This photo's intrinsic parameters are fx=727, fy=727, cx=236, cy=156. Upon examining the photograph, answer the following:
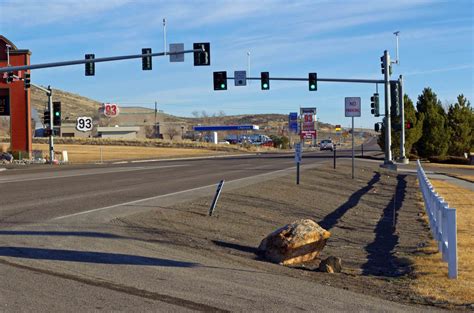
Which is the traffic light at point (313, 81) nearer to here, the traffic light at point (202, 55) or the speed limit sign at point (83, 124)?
the traffic light at point (202, 55)

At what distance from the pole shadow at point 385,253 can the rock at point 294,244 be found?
933 mm

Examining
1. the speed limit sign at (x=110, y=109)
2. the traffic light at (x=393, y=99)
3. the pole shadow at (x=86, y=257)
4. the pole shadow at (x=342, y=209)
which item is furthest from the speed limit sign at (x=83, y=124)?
the speed limit sign at (x=110, y=109)

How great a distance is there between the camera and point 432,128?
68.8 m

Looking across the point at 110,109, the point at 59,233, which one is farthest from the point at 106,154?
the point at 59,233

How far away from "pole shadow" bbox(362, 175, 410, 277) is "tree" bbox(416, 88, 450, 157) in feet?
154

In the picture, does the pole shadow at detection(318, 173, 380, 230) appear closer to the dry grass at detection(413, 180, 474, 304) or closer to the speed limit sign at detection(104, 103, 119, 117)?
the dry grass at detection(413, 180, 474, 304)

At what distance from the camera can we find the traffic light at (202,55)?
3541cm

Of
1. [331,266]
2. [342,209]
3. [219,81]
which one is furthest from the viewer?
[219,81]

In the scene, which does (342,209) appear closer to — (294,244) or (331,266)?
(294,244)

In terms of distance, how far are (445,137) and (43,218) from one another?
60181 millimetres

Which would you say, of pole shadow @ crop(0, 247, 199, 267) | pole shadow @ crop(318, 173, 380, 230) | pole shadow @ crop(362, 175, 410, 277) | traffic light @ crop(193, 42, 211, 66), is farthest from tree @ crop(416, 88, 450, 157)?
pole shadow @ crop(0, 247, 199, 267)

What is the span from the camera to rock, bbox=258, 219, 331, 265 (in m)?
12.2

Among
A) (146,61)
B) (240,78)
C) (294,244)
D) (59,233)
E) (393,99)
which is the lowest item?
(294,244)

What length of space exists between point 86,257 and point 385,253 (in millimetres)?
6606
